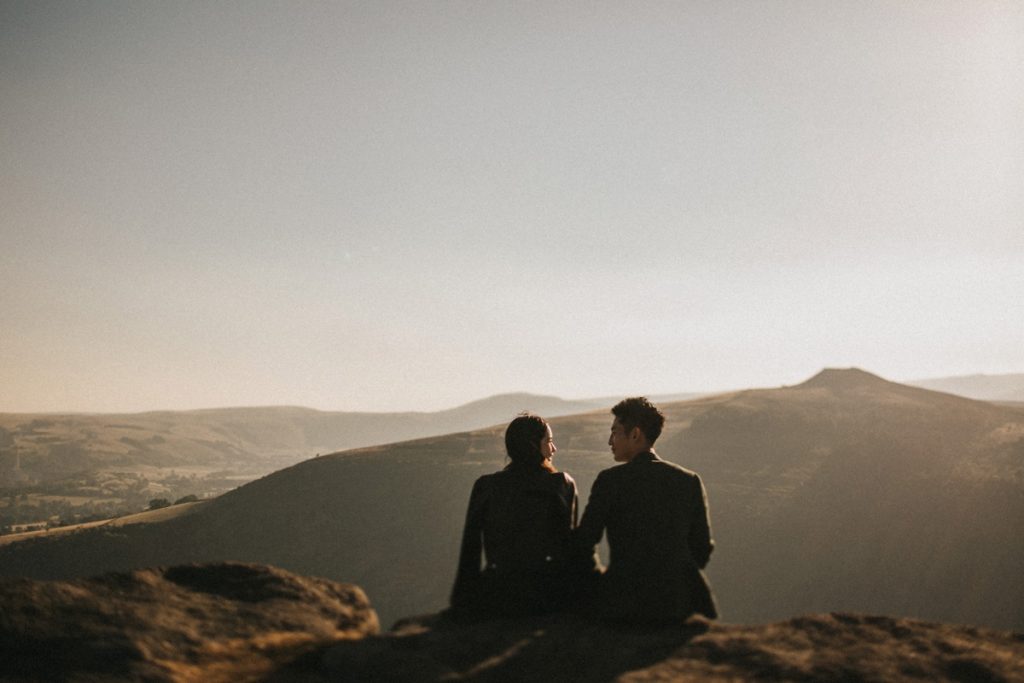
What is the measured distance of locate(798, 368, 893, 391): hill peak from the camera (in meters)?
102

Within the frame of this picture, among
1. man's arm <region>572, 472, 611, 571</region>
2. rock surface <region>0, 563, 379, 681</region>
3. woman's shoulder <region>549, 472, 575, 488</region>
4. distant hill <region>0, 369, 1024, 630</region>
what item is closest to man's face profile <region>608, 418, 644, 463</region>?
man's arm <region>572, 472, 611, 571</region>

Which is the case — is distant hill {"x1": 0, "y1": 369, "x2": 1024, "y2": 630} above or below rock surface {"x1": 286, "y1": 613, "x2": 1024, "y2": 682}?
below

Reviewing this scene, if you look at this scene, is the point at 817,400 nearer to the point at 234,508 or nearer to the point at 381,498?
the point at 381,498

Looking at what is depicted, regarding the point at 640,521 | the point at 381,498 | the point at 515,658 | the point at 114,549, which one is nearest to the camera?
the point at 515,658

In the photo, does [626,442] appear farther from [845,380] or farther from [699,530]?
[845,380]

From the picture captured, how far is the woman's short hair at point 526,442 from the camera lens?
6098mm

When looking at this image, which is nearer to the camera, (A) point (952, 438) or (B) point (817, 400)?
(A) point (952, 438)

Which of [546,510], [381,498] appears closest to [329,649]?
[546,510]

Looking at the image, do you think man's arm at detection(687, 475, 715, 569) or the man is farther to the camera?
man's arm at detection(687, 475, 715, 569)

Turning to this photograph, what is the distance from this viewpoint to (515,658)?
452 centimetres

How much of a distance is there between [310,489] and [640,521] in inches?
3649

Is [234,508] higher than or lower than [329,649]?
lower

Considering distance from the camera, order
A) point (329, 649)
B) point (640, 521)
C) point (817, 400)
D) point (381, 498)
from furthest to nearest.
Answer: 1. point (817, 400)
2. point (381, 498)
3. point (640, 521)
4. point (329, 649)

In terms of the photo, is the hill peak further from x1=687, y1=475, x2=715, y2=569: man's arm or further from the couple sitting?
the couple sitting
